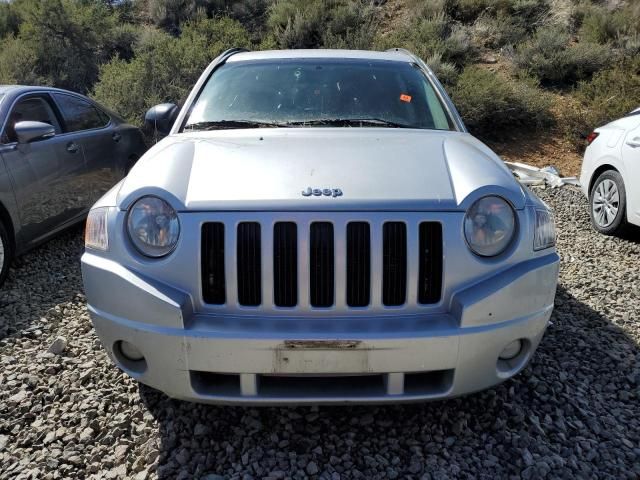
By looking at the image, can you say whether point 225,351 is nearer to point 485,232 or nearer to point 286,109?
point 485,232

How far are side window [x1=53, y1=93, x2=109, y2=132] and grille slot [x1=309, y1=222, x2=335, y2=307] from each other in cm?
415

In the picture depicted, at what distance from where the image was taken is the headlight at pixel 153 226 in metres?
2.15

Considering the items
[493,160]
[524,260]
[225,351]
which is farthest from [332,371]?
[493,160]

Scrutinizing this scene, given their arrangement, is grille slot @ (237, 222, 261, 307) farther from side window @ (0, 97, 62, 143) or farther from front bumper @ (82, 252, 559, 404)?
side window @ (0, 97, 62, 143)

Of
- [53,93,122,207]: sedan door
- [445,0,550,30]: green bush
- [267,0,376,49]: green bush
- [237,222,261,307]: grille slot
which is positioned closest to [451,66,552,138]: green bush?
[267,0,376,49]: green bush

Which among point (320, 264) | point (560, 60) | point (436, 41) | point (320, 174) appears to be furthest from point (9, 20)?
point (320, 264)

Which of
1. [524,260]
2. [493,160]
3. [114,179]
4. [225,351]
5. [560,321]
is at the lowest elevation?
[560,321]

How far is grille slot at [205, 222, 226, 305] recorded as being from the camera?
2.11 meters

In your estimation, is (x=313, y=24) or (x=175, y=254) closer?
(x=175, y=254)

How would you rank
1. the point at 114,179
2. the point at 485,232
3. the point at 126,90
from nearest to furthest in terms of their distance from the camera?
the point at 485,232 → the point at 114,179 → the point at 126,90

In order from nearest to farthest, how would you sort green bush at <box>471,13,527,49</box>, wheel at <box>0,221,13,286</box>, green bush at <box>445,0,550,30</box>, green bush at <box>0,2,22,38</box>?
wheel at <box>0,221,13,286</box>
green bush at <box>471,13,527,49</box>
green bush at <box>445,0,550,30</box>
green bush at <box>0,2,22,38</box>

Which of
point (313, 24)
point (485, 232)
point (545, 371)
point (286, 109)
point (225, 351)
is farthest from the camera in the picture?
point (313, 24)

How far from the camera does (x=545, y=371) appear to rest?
2.97 m

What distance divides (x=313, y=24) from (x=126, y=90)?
512 cm
